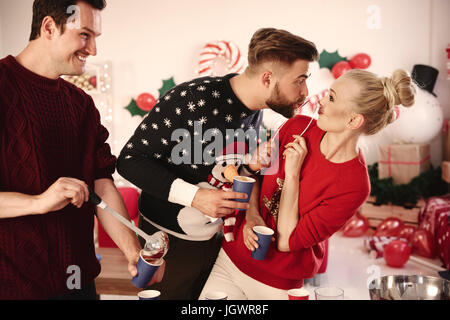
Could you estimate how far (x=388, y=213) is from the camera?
398cm

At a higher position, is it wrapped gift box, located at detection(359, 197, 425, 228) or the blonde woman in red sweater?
the blonde woman in red sweater

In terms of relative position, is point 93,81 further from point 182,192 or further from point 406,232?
point 406,232

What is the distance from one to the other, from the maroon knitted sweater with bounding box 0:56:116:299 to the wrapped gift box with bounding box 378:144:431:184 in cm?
342

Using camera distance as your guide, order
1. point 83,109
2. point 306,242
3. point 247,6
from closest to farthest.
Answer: point 83,109, point 306,242, point 247,6

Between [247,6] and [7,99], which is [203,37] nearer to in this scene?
[247,6]

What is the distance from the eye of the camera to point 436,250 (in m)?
3.50

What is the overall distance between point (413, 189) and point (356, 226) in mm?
636

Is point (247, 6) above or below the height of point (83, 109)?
above

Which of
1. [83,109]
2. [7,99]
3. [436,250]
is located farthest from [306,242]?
[436,250]

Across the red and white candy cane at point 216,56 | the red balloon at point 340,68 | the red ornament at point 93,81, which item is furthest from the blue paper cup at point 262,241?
Answer: the red balloon at point 340,68

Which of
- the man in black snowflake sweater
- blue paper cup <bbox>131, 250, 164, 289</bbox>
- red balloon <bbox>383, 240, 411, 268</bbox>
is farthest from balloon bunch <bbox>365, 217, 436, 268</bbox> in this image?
blue paper cup <bbox>131, 250, 164, 289</bbox>

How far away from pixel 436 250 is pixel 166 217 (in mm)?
2803

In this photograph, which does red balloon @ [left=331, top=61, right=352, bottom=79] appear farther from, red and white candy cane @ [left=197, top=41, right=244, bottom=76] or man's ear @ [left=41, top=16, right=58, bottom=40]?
man's ear @ [left=41, top=16, right=58, bottom=40]

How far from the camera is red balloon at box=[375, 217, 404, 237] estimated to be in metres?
3.67
